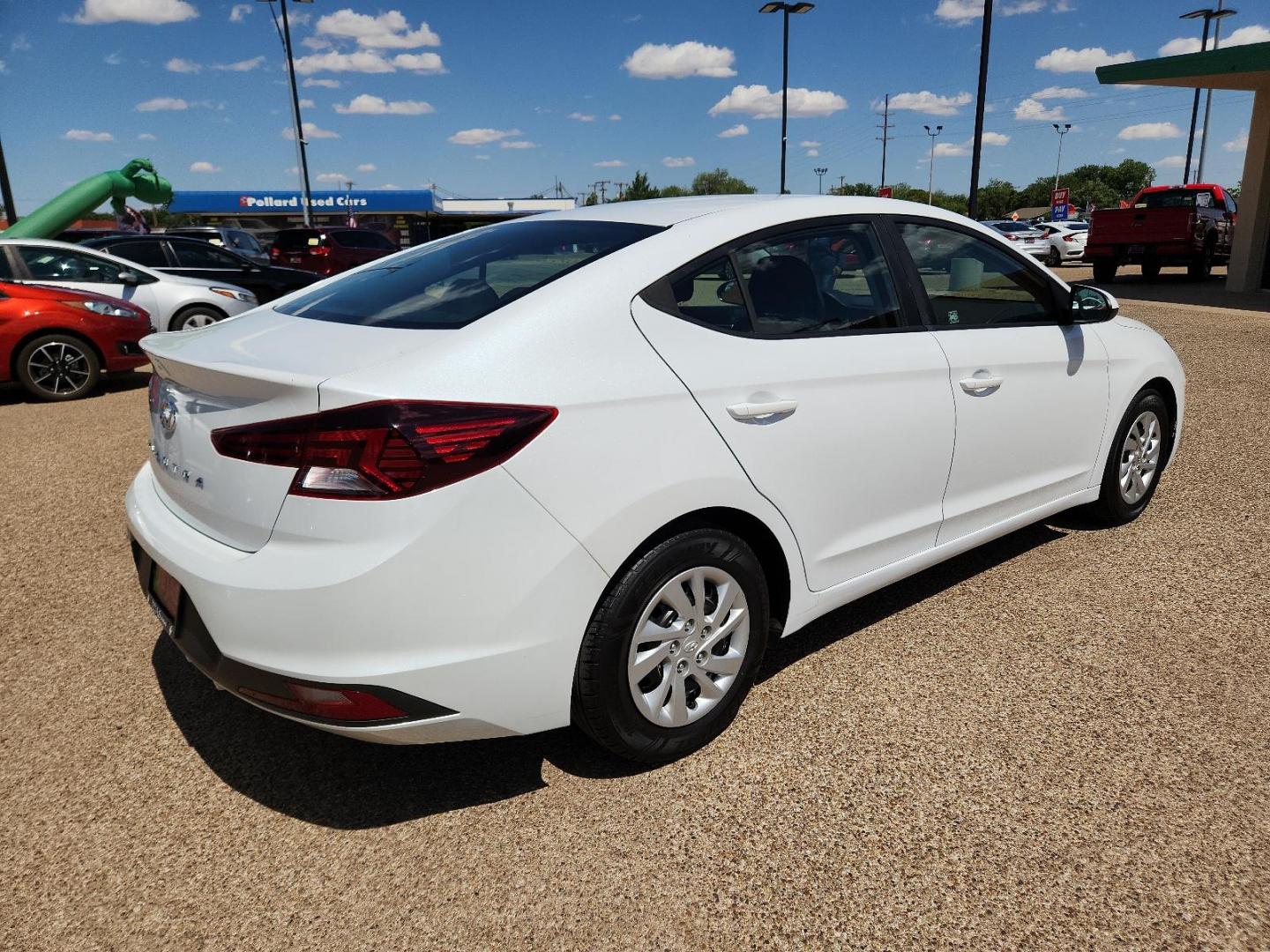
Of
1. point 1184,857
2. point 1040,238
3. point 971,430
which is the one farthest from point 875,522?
point 1040,238

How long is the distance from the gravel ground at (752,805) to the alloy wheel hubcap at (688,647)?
23 centimetres

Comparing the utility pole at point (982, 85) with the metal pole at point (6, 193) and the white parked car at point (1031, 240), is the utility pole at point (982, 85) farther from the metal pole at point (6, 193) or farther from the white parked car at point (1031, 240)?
the metal pole at point (6, 193)

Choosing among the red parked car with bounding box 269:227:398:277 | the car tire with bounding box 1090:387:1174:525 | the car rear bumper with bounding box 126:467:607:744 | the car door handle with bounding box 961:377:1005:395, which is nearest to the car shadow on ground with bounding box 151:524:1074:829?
the car rear bumper with bounding box 126:467:607:744

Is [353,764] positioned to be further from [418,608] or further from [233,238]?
[233,238]

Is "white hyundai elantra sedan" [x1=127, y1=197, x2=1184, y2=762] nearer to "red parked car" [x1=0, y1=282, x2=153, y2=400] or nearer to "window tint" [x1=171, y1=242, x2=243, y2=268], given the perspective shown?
"red parked car" [x1=0, y1=282, x2=153, y2=400]

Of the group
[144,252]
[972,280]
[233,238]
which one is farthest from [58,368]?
[233,238]

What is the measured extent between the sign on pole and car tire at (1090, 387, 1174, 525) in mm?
31088

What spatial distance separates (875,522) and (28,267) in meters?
9.78

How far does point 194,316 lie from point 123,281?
82 cm

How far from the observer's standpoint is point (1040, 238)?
1079 inches

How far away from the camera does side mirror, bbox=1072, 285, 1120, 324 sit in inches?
154

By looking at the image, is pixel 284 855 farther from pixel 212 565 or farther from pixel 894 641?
pixel 894 641

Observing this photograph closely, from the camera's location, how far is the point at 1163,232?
1903 cm

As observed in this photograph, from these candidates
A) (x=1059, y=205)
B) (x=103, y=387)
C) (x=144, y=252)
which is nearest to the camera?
(x=103, y=387)
